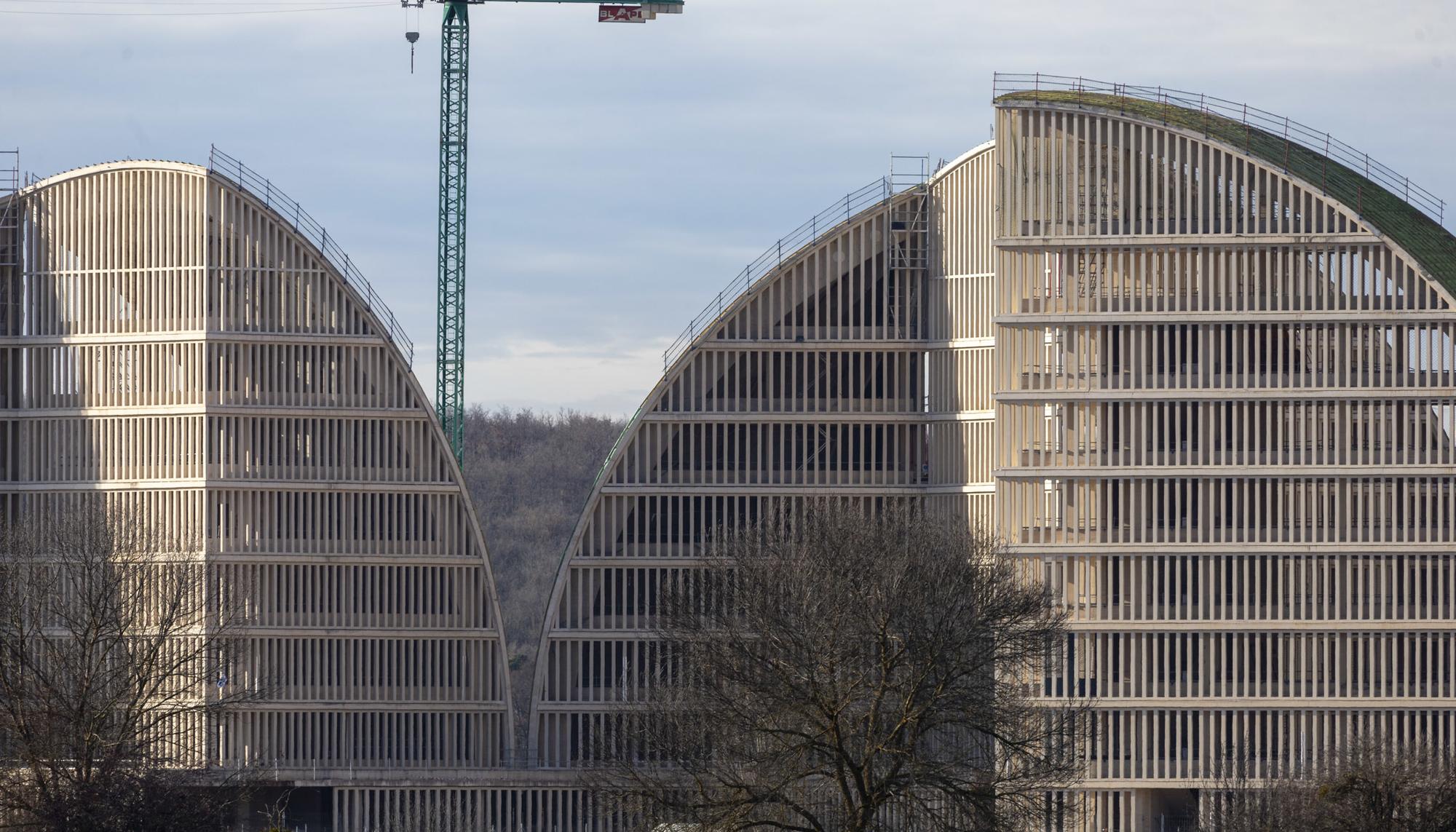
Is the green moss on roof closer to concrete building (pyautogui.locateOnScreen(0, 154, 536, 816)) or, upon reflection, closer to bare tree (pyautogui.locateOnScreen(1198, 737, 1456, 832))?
bare tree (pyautogui.locateOnScreen(1198, 737, 1456, 832))

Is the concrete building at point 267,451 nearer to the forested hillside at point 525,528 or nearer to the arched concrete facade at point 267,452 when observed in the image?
the arched concrete facade at point 267,452

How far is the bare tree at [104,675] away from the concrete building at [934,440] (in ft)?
13.4

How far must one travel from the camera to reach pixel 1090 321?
269ft

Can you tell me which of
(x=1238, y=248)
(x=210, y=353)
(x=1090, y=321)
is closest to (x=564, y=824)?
(x=210, y=353)

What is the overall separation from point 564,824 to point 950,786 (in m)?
31.2

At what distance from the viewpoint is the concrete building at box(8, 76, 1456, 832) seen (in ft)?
268

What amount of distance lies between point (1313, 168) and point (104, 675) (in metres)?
48.9

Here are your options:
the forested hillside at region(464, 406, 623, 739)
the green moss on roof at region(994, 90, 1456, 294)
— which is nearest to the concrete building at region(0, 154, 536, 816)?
the green moss on roof at region(994, 90, 1456, 294)

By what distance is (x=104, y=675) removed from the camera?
7094 cm

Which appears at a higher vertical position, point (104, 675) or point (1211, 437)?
point (1211, 437)

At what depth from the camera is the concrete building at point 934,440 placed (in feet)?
268

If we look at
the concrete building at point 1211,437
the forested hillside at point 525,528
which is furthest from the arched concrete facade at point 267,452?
the forested hillside at point 525,528

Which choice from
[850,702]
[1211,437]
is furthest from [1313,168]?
[850,702]

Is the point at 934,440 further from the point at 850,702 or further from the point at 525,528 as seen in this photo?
the point at 525,528
